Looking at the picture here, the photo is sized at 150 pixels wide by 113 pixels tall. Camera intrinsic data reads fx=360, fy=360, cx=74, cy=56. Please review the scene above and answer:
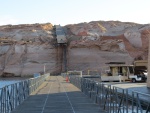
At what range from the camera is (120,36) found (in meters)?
95.6

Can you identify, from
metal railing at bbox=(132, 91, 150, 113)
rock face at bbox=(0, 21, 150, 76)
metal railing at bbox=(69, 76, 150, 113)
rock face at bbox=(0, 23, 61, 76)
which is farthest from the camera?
rock face at bbox=(0, 23, 61, 76)

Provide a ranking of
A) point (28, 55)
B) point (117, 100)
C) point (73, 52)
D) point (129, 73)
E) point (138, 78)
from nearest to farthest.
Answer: point (117, 100), point (138, 78), point (129, 73), point (73, 52), point (28, 55)

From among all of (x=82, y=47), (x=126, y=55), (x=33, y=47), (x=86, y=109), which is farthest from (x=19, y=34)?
(x=86, y=109)

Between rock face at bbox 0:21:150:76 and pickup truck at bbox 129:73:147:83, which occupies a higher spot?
rock face at bbox 0:21:150:76

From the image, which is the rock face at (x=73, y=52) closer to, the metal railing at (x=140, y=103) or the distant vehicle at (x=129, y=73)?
the distant vehicle at (x=129, y=73)

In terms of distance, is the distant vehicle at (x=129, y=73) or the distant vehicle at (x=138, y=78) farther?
the distant vehicle at (x=129, y=73)

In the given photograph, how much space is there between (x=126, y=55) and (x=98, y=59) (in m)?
6.96

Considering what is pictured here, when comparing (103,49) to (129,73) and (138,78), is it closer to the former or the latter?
(129,73)

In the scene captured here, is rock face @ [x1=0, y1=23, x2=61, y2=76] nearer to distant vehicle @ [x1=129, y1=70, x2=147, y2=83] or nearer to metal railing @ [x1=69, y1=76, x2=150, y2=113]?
distant vehicle @ [x1=129, y1=70, x2=147, y2=83]

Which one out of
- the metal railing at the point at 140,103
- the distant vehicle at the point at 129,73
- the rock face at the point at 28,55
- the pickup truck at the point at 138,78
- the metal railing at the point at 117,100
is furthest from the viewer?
the rock face at the point at 28,55

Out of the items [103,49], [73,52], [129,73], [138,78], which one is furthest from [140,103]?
[73,52]

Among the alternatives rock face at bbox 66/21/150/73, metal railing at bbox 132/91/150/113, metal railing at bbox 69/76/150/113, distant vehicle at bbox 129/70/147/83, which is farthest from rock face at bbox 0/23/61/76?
metal railing at bbox 132/91/150/113

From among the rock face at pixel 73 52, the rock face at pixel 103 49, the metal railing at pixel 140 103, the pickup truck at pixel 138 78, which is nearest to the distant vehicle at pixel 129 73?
the pickup truck at pixel 138 78

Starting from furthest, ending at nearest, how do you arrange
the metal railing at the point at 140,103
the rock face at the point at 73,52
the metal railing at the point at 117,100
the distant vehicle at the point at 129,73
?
the rock face at the point at 73,52, the distant vehicle at the point at 129,73, the metal railing at the point at 117,100, the metal railing at the point at 140,103
